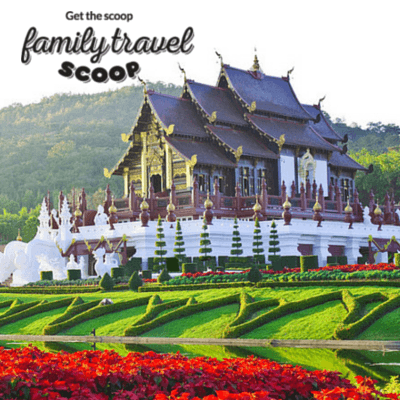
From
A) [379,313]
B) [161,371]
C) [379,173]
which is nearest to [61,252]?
[379,313]

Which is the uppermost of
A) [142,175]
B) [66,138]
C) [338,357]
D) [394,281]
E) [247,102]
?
[66,138]

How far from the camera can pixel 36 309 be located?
24.2 metres

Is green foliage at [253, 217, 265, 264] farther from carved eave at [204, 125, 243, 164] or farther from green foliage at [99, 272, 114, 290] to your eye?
carved eave at [204, 125, 243, 164]

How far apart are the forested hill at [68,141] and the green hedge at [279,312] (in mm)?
75090

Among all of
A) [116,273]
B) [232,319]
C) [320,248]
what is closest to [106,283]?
[116,273]

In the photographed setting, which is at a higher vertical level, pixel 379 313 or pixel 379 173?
pixel 379 173

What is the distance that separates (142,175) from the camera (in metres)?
46.6

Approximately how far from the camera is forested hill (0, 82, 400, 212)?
337ft

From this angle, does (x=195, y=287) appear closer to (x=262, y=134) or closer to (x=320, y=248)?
(x=320, y=248)

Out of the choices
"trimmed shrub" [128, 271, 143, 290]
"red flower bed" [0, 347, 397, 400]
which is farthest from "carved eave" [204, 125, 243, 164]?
"red flower bed" [0, 347, 397, 400]

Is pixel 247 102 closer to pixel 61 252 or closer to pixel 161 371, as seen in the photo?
pixel 61 252

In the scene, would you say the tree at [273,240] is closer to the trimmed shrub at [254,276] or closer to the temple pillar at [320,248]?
the temple pillar at [320,248]

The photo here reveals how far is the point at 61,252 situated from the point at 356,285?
2034cm

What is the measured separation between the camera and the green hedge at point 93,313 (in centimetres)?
2114
